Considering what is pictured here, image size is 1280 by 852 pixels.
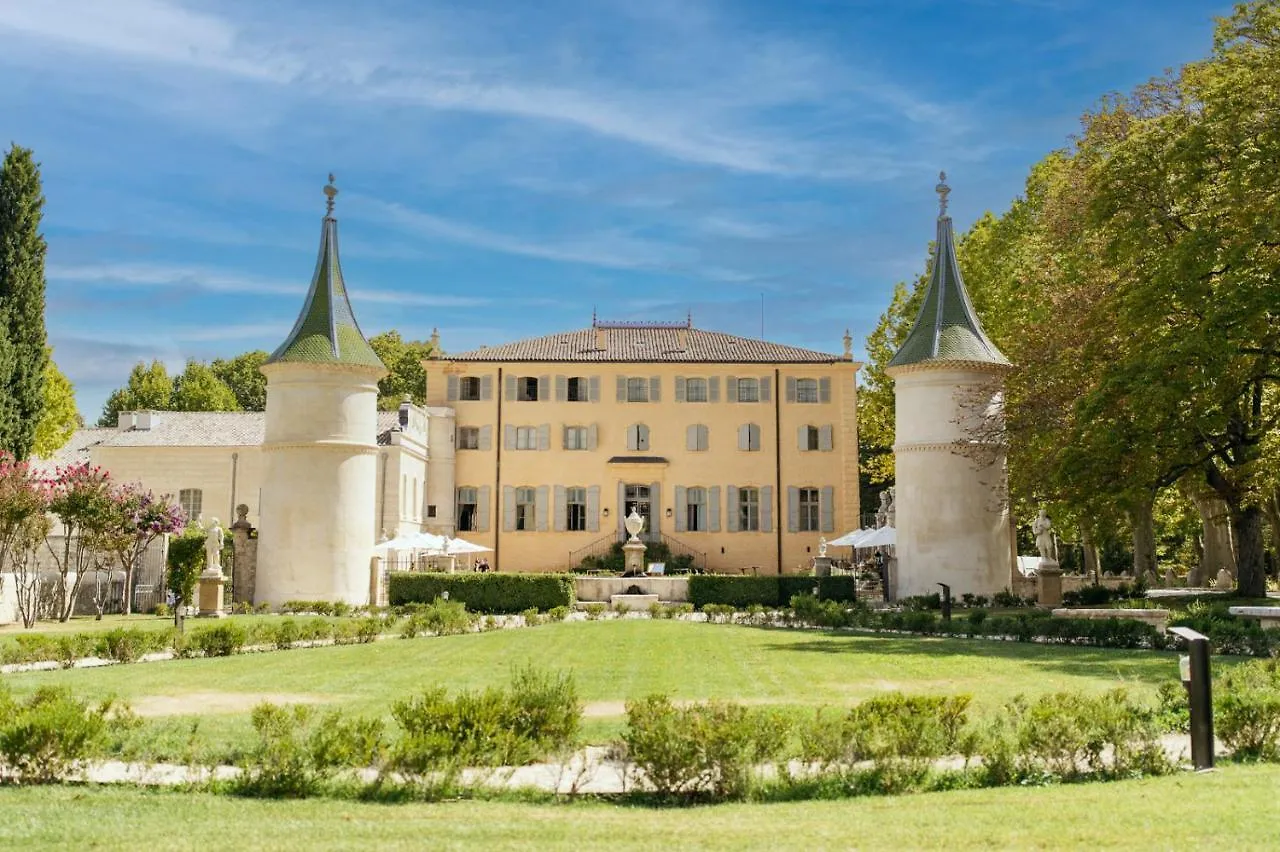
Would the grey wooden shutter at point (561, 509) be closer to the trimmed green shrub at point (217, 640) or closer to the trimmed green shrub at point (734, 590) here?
the trimmed green shrub at point (734, 590)

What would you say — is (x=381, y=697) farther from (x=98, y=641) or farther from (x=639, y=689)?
(x=98, y=641)

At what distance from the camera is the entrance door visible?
47.5m

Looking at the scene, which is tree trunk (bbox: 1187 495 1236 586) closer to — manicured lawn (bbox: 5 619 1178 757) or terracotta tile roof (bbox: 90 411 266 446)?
manicured lawn (bbox: 5 619 1178 757)

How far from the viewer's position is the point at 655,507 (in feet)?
156

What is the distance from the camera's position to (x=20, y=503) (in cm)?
2511

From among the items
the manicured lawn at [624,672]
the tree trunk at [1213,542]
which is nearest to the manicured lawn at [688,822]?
the manicured lawn at [624,672]

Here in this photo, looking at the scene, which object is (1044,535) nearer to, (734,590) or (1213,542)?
(734,590)

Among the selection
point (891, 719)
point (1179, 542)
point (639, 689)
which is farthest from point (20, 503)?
point (1179, 542)

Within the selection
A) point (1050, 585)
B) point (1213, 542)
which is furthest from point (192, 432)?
point (1213, 542)

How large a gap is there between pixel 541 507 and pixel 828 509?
11569 millimetres

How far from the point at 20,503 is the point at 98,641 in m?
7.79

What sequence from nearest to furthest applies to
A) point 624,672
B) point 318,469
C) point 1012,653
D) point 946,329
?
point 624,672 < point 1012,653 < point 318,469 < point 946,329

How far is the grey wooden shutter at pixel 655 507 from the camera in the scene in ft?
156

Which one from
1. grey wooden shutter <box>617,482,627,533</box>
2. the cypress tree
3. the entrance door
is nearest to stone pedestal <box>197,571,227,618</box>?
the cypress tree
